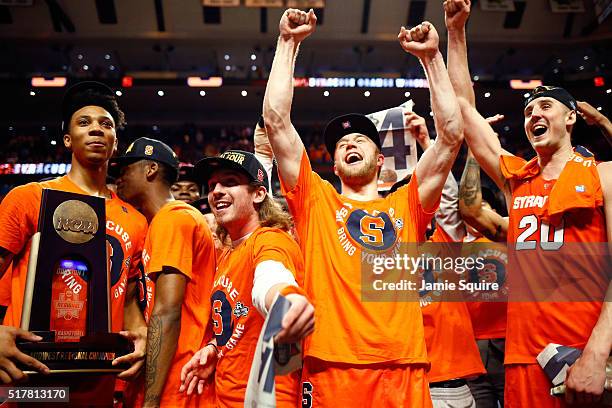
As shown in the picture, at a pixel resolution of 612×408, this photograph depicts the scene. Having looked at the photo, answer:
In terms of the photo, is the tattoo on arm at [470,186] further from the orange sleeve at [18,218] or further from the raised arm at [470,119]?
the orange sleeve at [18,218]

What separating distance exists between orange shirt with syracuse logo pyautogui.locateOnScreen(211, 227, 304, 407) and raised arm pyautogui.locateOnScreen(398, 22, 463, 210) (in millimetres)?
738

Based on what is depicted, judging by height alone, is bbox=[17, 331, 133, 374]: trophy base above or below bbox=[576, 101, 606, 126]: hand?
below

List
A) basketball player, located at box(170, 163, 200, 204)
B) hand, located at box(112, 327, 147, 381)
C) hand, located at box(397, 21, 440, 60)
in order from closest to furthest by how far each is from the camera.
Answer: hand, located at box(112, 327, 147, 381), hand, located at box(397, 21, 440, 60), basketball player, located at box(170, 163, 200, 204)

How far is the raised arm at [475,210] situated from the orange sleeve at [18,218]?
266 centimetres

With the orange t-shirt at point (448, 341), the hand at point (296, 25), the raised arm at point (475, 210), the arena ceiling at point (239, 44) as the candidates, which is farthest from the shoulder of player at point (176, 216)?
the arena ceiling at point (239, 44)

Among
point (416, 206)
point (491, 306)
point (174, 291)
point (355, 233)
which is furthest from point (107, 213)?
point (491, 306)

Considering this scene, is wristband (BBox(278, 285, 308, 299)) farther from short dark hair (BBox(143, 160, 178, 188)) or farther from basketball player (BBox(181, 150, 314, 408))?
short dark hair (BBox(143, 160, 178, 188))

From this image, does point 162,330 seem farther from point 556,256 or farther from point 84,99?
point 556,256

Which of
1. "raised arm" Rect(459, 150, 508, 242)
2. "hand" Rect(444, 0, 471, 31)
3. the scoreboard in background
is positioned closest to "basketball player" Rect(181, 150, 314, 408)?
"hand" Rect(444, 0, 471, 31)

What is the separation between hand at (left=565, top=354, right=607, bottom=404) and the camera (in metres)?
2.22

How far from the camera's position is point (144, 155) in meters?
3.30

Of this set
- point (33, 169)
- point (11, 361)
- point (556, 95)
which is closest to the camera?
point (11, 361)

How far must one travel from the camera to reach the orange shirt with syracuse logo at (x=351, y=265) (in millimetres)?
2393

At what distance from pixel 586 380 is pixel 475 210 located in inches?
63.1
